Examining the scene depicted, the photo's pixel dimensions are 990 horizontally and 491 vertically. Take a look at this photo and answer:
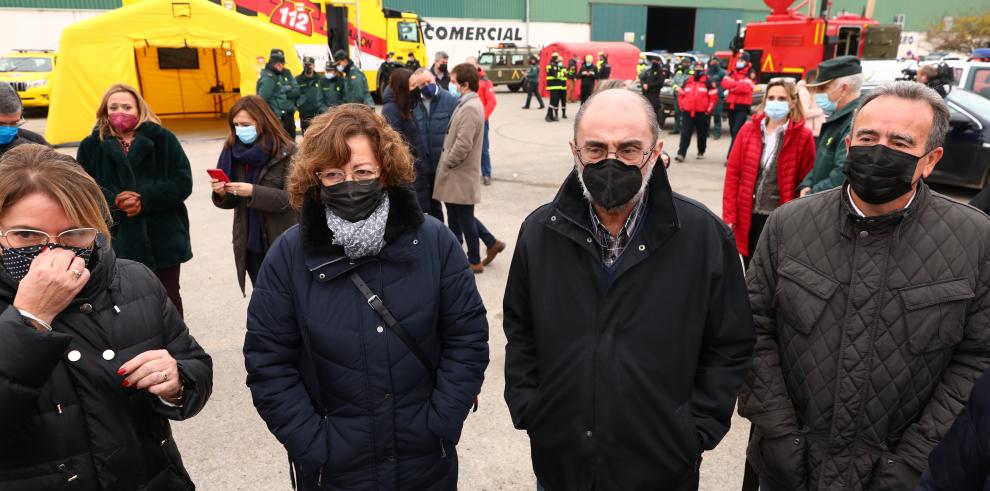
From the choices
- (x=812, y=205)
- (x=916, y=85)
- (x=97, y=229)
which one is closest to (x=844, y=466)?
(x=812, y=205)

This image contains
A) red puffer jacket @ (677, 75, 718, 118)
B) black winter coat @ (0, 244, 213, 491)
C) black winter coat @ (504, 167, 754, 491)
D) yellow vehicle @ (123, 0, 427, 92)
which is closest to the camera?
black winter coat @ (0, 244, 213, 491)

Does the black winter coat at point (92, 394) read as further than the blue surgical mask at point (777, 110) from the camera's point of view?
No

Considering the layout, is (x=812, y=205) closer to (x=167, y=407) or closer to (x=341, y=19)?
(x=167, y=407)

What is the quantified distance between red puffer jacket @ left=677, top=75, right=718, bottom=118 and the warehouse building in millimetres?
22863

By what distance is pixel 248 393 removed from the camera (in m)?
4.16

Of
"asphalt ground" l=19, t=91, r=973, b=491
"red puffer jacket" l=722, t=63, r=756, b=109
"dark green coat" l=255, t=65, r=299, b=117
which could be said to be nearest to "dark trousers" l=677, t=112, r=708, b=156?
"asphalt ground" l=19, t=91, r=973, b=491

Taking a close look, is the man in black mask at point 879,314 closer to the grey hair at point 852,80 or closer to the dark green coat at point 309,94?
the grey hair at point 852,80

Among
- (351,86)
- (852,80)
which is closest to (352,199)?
(852,80)

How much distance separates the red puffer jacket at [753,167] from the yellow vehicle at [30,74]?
59.8ft

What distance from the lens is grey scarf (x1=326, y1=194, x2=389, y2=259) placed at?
2.09 m

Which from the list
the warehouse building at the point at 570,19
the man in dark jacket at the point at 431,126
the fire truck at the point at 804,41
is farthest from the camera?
the warehouse building at the point at 570,19

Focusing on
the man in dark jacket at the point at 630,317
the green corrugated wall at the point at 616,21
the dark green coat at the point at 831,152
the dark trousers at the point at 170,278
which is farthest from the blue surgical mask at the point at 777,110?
the green corrugated wall at the point at 616,21

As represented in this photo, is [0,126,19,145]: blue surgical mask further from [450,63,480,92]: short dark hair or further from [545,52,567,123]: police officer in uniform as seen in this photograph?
[545,52,567,123]: police officer in uniform

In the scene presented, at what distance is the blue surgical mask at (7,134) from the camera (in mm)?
3959
